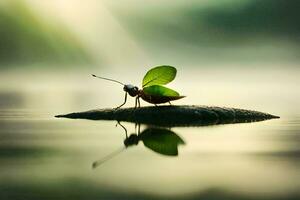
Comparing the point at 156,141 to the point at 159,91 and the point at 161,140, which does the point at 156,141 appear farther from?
the point at 159,91

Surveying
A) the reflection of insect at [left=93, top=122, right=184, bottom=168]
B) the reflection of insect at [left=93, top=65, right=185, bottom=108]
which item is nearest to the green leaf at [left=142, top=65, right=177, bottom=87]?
the reflection of insect at [left=93, top=65, right=185, bottom=108]

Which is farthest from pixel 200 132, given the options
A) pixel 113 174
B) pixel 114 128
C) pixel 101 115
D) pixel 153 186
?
pixel 153 186

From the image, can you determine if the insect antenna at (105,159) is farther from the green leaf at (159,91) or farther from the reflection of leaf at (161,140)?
the green leaf at (159,91)

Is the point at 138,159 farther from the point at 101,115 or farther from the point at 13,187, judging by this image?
the point at 101,115

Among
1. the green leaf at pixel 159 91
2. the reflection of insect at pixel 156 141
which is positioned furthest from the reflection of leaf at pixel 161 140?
the green leaf at pixel 159 91

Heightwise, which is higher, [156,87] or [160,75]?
[160,75]

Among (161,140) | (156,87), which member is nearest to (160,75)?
(156,87)
